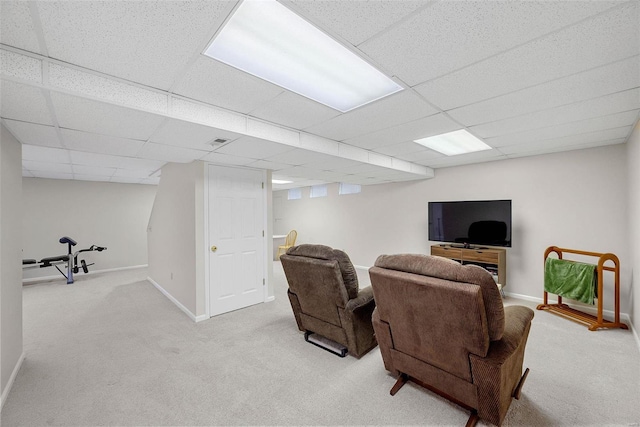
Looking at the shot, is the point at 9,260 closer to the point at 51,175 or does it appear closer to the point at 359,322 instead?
the point at 359,322

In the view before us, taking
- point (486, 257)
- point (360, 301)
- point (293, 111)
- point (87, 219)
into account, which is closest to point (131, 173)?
point (87, 219)

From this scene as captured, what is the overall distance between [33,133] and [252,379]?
2815 millimetres

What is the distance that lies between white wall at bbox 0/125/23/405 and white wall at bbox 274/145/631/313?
570cm

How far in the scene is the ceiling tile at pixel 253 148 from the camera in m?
2.73

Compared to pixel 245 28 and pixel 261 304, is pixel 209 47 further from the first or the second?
pixel 261 304

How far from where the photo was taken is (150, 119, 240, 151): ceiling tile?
2270 mm

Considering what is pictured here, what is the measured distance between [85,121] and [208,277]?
2255 millimetres

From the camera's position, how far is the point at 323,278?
8.27 ft

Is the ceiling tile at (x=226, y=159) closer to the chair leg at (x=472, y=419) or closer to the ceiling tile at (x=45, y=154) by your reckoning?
the ceiling tile at (x=45, y=154)

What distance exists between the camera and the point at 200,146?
2908 millimetres

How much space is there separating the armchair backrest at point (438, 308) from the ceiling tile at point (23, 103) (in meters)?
2.44

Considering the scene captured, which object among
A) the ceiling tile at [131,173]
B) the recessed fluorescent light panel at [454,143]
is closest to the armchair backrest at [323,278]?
the recessed fluorescent light panel at [454,143]

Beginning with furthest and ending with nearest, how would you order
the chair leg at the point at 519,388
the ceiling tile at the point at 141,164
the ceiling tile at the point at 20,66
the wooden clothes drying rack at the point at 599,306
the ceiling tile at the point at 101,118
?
1. the ceiling tile at the point at 141,164
2. the wooden clothes drying rack at the point at 599,306
3. the chair leg at the point at 519,388
4. the ceiling tile at the point at 101,118
5. the ceiling tile at the point at 20,66

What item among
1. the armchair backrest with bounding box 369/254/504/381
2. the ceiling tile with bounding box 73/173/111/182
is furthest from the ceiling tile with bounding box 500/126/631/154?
the ceiling tile with bounding box 73/173/111/182
